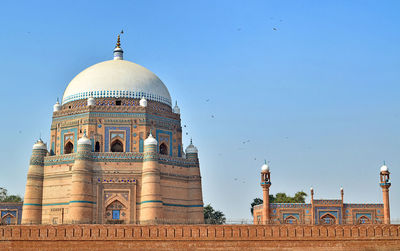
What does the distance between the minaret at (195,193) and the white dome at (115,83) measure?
14.3 ft

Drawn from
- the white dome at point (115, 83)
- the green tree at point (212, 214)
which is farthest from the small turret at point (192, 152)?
the green tree at point (212, 214)

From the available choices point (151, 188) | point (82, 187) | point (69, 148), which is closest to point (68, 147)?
point (69, 148)

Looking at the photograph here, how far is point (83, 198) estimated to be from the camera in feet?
116

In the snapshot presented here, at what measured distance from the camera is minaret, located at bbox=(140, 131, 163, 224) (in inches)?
1405

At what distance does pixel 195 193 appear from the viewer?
3888cm

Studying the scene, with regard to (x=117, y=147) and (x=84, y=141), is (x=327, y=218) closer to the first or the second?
(x=117, y=147)

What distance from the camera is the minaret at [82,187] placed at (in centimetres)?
3501

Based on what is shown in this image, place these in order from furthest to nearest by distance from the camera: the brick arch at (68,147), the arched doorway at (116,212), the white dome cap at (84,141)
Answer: the brick arch at (68,147)
the white dome cap at (84,141)
the arched doorway at (116,212)

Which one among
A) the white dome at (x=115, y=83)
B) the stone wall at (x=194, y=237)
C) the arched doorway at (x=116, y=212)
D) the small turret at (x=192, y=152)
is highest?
the white dome at (x=115, y=83)

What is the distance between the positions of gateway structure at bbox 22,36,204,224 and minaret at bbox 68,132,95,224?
5 cm

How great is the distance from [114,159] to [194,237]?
7.99 m

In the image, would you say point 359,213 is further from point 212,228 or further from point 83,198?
point 83,198

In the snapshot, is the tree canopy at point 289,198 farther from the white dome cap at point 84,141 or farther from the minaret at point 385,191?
the white dome cap at point 84,141

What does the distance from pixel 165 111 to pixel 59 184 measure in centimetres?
813
